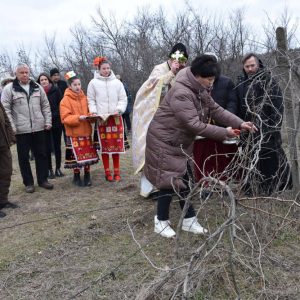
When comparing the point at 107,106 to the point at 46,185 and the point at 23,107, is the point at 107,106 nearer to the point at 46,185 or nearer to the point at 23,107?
the point at 23,107

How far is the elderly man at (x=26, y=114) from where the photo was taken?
4871 millimetres

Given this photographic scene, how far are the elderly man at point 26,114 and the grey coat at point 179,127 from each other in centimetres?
217

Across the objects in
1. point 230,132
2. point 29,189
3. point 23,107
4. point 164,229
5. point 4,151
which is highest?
point 23,107

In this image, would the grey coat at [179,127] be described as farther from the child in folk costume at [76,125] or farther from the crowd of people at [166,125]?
the child in folk costume at [76,125]

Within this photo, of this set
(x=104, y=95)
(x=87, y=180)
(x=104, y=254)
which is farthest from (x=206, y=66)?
(x=87, y=180)

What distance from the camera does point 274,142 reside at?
4016 mm

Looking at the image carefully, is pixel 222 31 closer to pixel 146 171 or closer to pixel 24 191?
pixel 24 191

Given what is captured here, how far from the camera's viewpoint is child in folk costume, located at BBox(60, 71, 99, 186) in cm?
507

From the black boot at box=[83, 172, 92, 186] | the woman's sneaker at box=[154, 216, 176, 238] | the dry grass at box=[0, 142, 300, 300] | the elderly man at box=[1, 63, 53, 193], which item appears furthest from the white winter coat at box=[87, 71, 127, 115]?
the woman's sneaker at box=[154, 216, 176, 238]

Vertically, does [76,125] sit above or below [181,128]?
below

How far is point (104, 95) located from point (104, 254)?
2.44 meters

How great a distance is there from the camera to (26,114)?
16.3ft

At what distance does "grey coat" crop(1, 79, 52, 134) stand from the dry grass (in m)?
0.98

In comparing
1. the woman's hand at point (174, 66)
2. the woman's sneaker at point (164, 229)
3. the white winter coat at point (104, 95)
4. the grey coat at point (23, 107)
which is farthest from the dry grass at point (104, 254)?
the woman's hand at point (174, 66)
